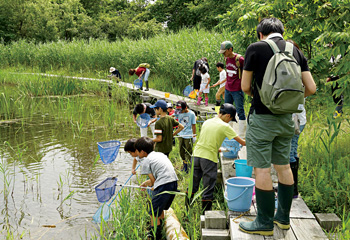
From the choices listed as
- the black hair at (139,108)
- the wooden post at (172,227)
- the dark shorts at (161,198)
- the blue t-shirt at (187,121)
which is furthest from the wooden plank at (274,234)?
the black hair at (139,108)

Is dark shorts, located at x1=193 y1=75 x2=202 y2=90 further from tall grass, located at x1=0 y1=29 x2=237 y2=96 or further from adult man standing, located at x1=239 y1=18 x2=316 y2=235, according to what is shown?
adult man standing, located at x1=239 y1=18 x2=316 y2=235

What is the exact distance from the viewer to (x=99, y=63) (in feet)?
61.3

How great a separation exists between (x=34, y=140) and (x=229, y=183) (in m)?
6.64

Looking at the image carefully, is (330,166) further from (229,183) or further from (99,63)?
(99,63)

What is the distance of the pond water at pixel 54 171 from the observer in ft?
15.8

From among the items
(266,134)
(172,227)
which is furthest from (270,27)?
(172,227)

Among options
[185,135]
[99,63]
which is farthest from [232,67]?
[99,63]

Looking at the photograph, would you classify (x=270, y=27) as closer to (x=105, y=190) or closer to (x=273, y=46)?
(x=273, y=46)

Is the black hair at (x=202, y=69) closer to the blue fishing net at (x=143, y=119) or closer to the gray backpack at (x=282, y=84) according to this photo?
the blue fishing net at (x=143, y=119)

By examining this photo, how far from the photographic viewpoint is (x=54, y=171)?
22.1 feet

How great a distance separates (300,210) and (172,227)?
1.35 metres

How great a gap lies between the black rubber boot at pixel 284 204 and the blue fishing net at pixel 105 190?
1.92 metres

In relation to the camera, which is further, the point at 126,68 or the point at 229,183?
the point at 126,68

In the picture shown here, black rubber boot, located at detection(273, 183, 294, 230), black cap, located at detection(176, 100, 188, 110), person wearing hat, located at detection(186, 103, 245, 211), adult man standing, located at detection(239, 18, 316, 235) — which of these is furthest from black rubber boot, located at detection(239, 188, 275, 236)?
black cap, located at detection(176, 100, 188, 110)
